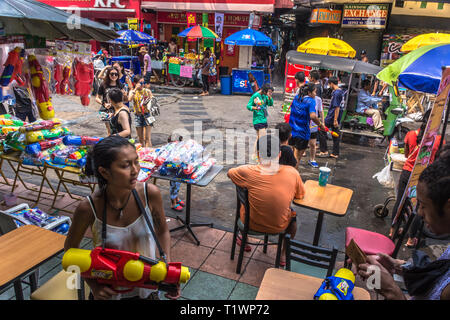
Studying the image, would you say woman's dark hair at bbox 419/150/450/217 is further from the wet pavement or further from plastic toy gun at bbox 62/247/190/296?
the wet pavement

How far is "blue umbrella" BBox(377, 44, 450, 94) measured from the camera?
422 centimetres

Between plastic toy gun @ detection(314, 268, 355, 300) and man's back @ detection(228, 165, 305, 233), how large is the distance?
4.65 feet

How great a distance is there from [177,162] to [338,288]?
2537 mm

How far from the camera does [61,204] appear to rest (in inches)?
205

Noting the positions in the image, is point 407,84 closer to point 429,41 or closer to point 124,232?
point 124,232

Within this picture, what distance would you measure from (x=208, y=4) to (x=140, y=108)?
12.0 meters

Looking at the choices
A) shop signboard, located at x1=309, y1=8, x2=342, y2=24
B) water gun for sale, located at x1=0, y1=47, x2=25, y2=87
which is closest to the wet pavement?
water gun for sale, located at x1=0, y1=47, x2=25, y2=87

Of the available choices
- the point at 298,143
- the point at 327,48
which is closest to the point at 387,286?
the point at 298,143

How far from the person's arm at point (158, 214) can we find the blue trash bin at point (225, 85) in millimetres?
13498

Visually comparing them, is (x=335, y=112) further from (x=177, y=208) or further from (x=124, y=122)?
(x=124, y=122)

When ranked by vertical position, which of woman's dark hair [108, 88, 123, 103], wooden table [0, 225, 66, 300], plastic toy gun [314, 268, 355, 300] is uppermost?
woman's dark hair [108, 88, 123, 103]

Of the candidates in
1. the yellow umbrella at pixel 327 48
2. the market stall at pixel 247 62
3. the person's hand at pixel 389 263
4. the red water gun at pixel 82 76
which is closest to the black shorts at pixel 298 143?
the red water gun at pixel 82 76
